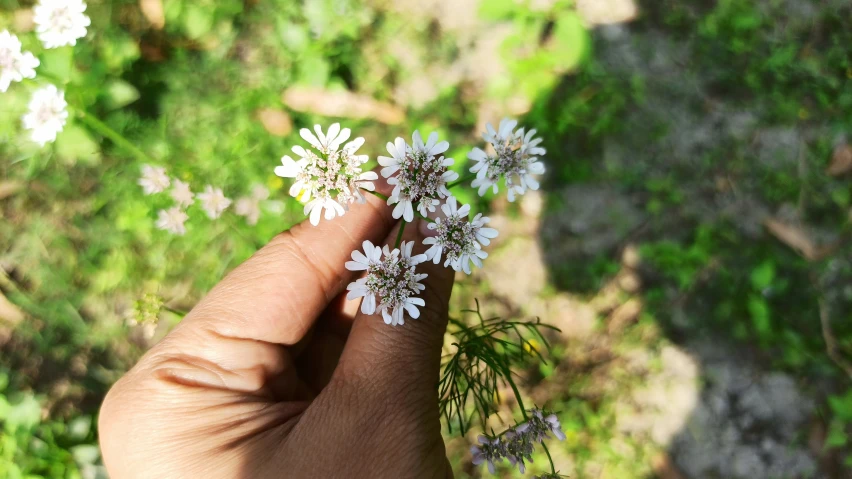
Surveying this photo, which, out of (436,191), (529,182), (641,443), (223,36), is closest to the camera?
(436,191)

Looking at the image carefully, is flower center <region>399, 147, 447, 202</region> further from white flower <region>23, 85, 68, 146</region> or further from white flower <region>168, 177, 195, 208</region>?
white flower <region>23, 85, 68, 146</region>

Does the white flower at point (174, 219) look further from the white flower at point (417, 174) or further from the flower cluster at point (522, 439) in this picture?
the flower cluster at point (522, 439)

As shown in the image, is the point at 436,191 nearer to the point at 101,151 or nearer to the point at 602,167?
the point at 602,167

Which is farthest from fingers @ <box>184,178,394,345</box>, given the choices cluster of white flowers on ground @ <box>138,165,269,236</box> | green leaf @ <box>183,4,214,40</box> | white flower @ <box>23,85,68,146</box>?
green leaf @ <box>183,4,214,40</box>

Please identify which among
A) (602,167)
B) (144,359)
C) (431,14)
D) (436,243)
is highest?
(431,14)

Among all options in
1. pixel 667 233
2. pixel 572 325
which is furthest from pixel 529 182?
pixel 667 233

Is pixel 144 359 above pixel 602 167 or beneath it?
beneath

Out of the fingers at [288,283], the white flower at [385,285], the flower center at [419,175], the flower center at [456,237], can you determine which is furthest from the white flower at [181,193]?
the flower center at [456,237]
